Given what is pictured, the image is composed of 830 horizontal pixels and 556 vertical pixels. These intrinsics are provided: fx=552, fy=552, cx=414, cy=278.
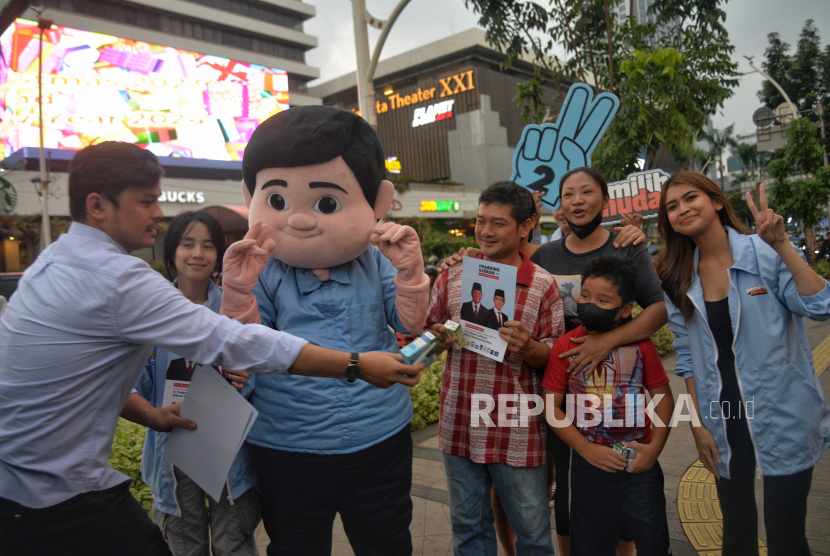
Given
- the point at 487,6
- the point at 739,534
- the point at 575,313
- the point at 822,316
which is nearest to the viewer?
the point at 822,316

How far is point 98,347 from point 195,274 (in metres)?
0.93

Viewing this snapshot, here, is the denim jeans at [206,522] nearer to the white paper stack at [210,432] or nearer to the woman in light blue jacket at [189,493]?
the woman in light blue jacket at [189,493]

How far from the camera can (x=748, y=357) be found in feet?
7.23

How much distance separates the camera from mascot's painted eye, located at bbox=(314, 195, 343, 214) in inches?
90.5

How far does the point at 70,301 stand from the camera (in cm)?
164

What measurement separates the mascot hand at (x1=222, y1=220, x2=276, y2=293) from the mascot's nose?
0.10 m

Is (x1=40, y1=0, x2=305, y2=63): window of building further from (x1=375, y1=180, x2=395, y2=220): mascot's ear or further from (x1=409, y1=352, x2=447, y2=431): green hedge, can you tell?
(x1=375, y1=180, x2=395, y2=220): mascot's ear

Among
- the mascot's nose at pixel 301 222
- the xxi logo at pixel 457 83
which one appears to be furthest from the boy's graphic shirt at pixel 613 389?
the xxi logo at pixel 457 83

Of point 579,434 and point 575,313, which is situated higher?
point 575,313

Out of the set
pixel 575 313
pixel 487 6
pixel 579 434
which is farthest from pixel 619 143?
pixel 579 434

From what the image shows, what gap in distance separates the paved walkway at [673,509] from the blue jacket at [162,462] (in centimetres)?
118

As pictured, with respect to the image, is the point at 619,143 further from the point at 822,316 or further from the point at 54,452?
the point at 54,452

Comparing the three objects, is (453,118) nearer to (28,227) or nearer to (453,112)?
(453,112)

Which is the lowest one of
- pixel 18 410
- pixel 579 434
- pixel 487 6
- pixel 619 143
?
pixel 579 434
